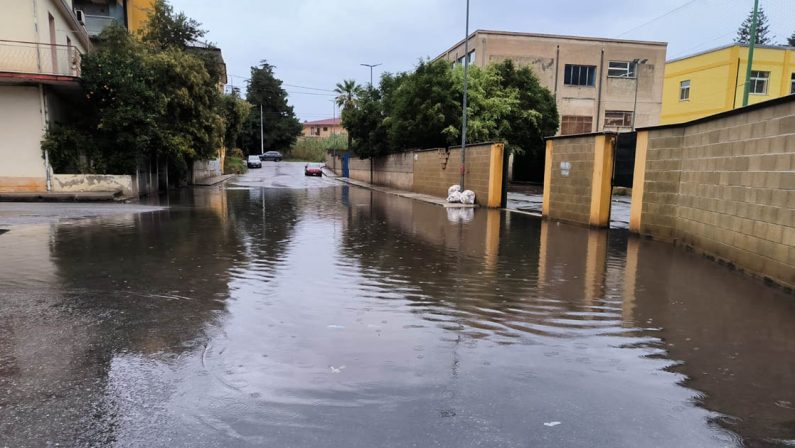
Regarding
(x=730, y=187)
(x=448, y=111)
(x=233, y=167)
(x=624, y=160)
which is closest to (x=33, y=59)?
(x=448, y=111)

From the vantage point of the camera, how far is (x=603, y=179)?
1368cm

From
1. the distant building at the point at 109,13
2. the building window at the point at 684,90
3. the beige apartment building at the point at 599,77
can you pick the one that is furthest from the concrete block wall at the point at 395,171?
the building window at the point at 684,90

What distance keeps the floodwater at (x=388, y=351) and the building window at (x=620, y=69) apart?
139 ft

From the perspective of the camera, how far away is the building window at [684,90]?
42094 mm

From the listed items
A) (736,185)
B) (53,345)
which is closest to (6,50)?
(53,345)

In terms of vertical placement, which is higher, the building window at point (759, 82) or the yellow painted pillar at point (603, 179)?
the building window at point (759, 82)

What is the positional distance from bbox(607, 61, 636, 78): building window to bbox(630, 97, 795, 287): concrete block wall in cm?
3888

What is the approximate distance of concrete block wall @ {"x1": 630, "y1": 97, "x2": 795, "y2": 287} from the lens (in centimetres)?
728

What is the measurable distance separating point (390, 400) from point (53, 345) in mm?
3193

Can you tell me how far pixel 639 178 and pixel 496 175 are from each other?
8.16 m

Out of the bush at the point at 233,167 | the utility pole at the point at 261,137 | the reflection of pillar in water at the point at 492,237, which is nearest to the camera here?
the reflection of pillar in water at the point at 492,237

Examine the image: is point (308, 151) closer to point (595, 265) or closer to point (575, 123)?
point (575, 123)

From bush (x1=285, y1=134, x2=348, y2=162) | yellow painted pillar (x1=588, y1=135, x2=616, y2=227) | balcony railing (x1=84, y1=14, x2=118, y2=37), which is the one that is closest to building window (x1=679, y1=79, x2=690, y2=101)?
yellow painted pillar (x1=588, y1=135, x2=616, y2=227)

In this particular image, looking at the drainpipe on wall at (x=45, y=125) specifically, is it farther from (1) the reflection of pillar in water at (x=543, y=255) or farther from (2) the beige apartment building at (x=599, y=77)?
(2) the beige apartment building at (x=599, y=77)
